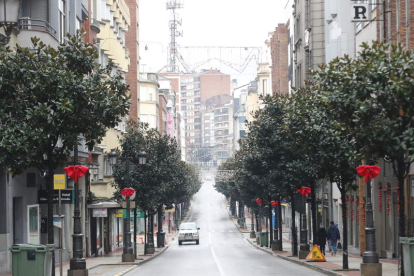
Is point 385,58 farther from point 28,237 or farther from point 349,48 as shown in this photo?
point 349,48

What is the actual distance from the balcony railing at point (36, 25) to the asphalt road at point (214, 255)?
982 centimetres

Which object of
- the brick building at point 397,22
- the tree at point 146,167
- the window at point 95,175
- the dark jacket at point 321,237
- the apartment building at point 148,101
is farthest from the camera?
the apartment building at point 148,101

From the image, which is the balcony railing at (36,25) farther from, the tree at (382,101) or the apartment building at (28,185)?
the tree at (382,101)

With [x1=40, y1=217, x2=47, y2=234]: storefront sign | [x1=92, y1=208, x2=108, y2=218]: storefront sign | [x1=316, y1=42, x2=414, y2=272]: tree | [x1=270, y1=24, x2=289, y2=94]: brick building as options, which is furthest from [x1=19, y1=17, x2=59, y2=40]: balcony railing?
[x1=270, y1=24, x2=289, y2=94]: brick building

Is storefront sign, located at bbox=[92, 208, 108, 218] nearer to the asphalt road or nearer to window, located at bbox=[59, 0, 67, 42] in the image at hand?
the asphalt road

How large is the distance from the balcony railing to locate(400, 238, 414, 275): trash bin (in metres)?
16.7

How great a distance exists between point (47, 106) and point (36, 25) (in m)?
10.3

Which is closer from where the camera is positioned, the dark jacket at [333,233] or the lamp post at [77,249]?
the lamp post at [77,249]

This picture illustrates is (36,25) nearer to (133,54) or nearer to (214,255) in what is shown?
(214,255)

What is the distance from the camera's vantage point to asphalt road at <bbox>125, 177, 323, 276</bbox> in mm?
29141

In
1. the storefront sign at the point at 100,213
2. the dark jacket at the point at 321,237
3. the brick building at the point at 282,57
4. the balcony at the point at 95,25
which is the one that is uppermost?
the brick building at the point at 282,57

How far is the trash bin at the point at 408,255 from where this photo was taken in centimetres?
1789

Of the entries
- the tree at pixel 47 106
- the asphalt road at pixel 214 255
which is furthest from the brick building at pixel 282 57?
the tree at pixel 47 106

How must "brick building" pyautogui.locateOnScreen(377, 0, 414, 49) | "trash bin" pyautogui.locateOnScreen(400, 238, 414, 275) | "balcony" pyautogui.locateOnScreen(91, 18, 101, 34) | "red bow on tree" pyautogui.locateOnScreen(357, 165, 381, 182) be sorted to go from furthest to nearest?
"balcony" pyautogui.locateOnScreen(91, 18, 101, 34), "brick building" pyautogui.locateOnScreen(377, 0, 414, 49), "red bow on tree" pyautogui.locateOnScreen(357, 165, 381, 182), "trash bin" pyautogui.locateOnScreen(400, 238, 414, 275)
